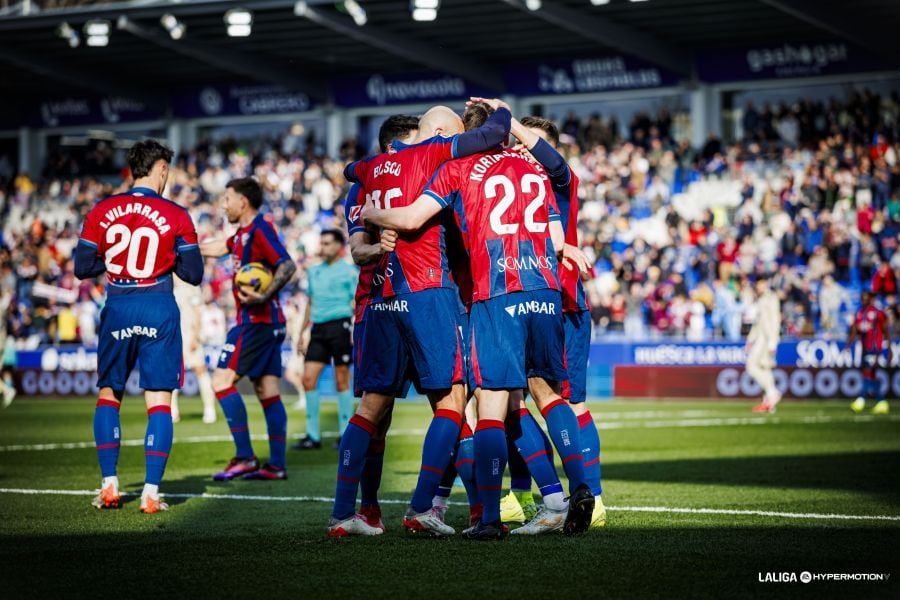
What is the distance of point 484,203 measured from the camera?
7.24 metres

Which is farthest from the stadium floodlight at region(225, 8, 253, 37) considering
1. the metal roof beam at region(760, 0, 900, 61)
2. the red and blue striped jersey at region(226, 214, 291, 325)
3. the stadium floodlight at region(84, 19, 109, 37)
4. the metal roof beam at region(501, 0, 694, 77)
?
the red and blue striped jersey at region(226, 214, 291, 325)

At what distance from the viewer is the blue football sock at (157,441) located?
8992 millimetres

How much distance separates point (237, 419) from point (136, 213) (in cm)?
309

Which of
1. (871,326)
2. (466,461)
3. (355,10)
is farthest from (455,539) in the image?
(355,10)

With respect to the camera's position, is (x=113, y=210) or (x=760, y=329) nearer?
(x=113, y=210)

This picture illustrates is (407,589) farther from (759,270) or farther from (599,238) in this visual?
(599,238)

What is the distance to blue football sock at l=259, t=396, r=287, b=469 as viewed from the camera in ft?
37.6

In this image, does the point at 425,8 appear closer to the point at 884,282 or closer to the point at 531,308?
the point at 884,282

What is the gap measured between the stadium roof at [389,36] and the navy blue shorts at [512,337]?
25.8m

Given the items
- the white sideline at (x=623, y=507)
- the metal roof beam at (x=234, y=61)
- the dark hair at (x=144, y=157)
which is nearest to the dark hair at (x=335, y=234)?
the white sideline at (x=623, y=507)

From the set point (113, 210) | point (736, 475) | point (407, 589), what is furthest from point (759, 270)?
point (407, 589)

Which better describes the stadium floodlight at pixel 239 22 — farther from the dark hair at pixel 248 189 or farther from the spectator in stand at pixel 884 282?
the dark hair at pixel 248 189

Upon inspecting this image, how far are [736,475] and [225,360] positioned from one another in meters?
4.60

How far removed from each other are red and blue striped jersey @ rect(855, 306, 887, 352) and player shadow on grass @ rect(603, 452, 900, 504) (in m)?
9.72
